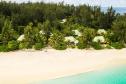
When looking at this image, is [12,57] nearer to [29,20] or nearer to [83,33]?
[83,33]

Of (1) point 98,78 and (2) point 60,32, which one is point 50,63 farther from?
(2) point 60,32

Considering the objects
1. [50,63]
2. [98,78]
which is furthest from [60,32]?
[98,78]

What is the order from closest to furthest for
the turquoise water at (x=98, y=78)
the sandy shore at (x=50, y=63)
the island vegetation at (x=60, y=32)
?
1. the turquoise water at (x=98, y=78)
2. the sandy shore at (x=50, y=63)
3. the island vegetation at (x=60, y=32)

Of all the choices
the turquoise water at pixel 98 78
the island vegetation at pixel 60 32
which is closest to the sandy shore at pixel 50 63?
the turquoise water at pixel 98 78

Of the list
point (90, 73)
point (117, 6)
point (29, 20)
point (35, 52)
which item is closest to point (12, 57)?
point (35, 52)

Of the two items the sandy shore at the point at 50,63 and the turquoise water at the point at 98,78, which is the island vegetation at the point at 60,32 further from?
the turquoise water at the point at 98,78
